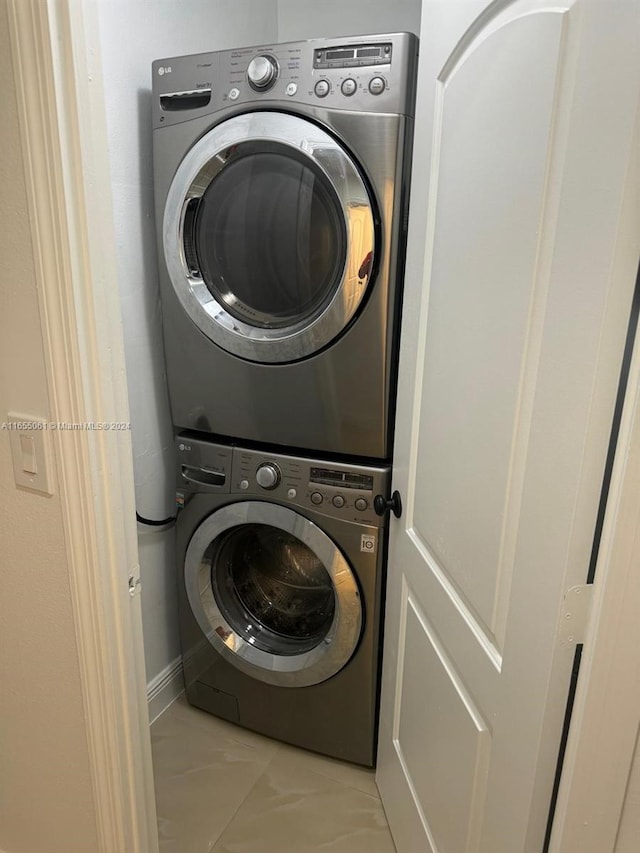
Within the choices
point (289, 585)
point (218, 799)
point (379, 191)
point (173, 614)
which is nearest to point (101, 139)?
point (379, 191)

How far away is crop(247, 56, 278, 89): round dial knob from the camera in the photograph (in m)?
1.21

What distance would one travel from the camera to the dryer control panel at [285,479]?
4.53 ft

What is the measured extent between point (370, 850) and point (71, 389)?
133 centimetres

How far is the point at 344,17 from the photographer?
1.73 meters

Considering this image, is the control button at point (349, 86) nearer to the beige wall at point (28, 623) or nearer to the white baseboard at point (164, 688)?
the beige wall at point (28, 623)

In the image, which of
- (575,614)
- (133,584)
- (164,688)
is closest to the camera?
(575,614)

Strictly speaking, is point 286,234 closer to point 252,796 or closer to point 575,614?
point 575,614

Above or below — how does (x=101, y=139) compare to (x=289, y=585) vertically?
above

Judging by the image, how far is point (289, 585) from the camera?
5.51ft

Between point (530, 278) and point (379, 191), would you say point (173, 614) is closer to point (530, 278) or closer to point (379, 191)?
point (379, 191)

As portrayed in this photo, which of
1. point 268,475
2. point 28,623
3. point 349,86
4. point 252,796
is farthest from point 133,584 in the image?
point 349,86

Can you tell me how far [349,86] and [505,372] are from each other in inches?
29.8

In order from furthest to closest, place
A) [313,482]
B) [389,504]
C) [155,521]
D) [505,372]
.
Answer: [155,521]
[313,482]
[389,504]
[505,372]

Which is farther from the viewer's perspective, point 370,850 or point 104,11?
point 370,850
